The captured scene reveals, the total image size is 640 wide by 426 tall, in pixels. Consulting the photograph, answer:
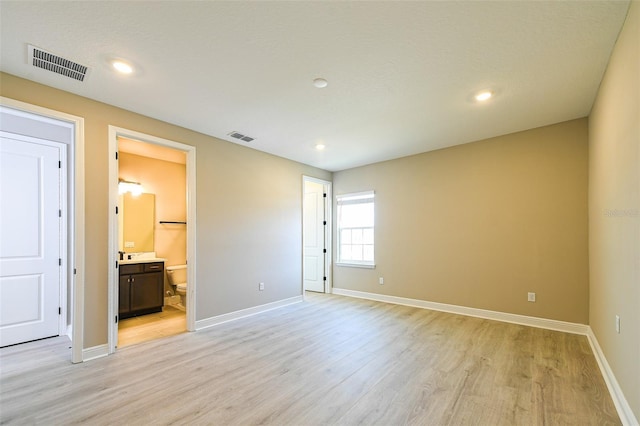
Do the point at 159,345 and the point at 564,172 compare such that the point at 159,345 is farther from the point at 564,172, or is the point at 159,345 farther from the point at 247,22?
the point at 564,172

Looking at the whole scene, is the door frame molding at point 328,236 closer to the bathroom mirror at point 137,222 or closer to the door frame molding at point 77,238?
the bathroom mirror at point 137,222

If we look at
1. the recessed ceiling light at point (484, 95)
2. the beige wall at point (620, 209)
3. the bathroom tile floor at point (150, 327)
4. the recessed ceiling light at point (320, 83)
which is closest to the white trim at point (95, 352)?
the bathroom tile floor at point (150, 327)

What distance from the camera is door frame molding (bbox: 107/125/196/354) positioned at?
10.2 feet

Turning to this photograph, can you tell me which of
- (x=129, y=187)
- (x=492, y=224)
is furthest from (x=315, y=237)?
(x=129, y=187)

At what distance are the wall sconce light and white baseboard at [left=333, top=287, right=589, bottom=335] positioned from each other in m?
4.30

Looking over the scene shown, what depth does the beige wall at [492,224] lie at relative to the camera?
147 inches

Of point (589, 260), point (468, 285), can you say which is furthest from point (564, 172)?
point (468, 285)

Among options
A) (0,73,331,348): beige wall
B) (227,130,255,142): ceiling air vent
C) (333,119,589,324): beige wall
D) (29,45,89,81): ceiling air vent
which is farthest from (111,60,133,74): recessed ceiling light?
(333,119,589,324): beige wall

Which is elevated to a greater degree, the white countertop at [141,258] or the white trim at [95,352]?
the white countertop at [141,258]

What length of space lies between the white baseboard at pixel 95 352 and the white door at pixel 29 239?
50.2 inches

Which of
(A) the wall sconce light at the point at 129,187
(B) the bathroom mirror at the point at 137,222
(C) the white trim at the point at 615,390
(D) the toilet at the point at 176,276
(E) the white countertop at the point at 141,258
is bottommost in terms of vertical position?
(C) the white trim at the point at 615,390

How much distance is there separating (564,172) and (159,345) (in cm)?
539

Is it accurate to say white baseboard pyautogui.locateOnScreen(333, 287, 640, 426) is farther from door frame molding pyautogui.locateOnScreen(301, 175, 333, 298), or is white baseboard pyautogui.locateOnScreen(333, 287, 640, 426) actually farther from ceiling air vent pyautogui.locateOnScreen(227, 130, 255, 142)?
ceiling air vent pyautogui.locateOnScreen(227, 130, 255, 142)

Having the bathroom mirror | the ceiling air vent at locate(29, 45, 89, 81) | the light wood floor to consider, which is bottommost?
the light wood floor
